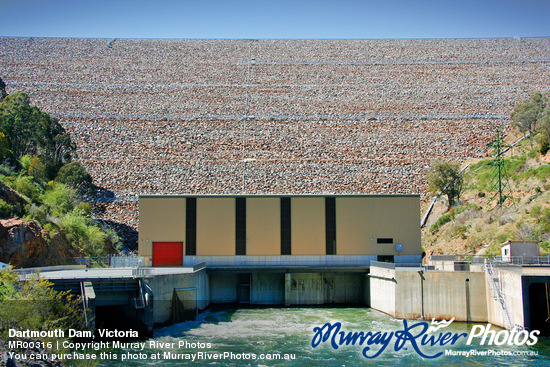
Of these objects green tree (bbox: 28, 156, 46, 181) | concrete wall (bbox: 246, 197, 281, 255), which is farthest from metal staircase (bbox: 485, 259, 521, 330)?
green tree (bbox: 28, 156, 46, 181)

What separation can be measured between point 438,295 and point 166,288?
34.8 ft

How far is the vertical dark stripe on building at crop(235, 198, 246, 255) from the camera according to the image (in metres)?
30.0

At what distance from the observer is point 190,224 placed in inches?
1188

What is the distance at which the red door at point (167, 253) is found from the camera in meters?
30.1

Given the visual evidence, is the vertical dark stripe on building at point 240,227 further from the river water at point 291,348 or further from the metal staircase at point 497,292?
the metal staircase at point 497,292

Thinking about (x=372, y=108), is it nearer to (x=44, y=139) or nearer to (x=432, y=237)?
(x=432, y=237)

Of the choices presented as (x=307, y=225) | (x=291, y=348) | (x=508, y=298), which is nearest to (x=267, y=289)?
(x=307, y=225)

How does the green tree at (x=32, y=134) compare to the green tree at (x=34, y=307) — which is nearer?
the green tree at (x=34, y=307)

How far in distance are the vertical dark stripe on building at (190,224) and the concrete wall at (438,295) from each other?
10301mm

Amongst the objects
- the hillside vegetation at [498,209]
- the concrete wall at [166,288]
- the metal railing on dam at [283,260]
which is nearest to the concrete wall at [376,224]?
the metal railing on dam at [283,260]

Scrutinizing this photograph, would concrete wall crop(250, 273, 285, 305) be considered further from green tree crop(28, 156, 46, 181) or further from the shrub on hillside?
the shrub on hillside

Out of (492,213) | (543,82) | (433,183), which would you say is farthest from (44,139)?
(543,82)

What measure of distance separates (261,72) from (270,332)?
55.3 meters

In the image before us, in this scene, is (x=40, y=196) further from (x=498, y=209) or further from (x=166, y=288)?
(x=498, y=209)
